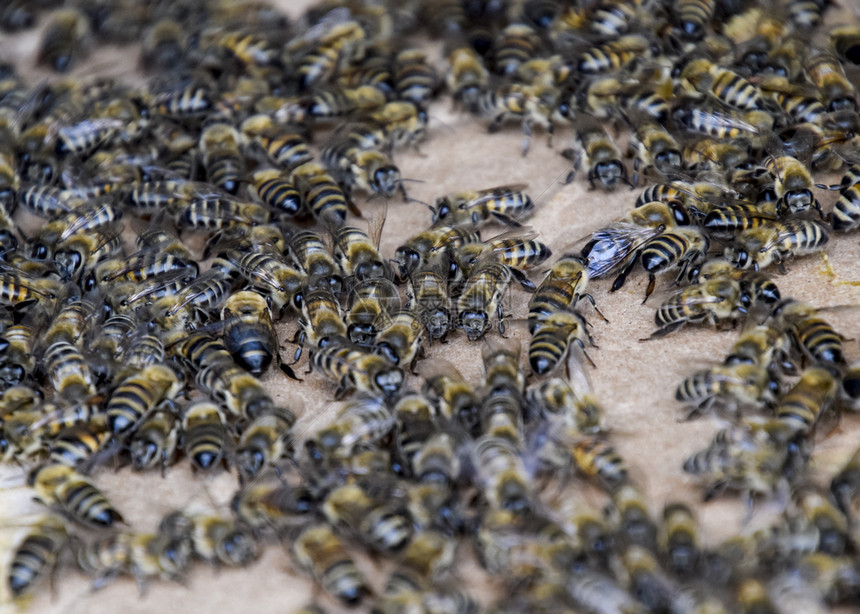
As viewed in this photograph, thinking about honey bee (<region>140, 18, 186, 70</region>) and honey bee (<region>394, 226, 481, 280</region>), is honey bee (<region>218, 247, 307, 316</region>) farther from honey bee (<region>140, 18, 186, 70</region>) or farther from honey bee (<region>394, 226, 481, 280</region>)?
honey bee (<region>140, 18, 186, 70</region>)

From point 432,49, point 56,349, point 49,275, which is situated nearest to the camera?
point 56,349

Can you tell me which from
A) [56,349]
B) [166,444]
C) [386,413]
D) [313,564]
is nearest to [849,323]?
[386,413]

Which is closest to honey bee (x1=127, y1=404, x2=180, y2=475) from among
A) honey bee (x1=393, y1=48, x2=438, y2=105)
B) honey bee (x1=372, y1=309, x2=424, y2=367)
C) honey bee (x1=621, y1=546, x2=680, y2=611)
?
honey bee (x1=372, y1=309, x2=424, y2=367)

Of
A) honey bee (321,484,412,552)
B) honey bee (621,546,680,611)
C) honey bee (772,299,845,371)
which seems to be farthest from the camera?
honey bee (772,299,845,371)

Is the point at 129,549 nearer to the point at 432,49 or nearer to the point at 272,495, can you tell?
the point at 272,495

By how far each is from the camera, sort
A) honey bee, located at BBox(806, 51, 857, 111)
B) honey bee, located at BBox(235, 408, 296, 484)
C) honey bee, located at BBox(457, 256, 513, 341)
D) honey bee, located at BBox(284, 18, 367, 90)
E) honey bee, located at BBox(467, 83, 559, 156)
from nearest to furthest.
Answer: honey bee, located at BBox(235, 408, 296, 484)
honey bee, located at BBox(457, 256, 513, 341)
honey bee, located at BBox(806, 51, 857, 111)
honey bee, located at BBox(467, 83, 559, 156)
honey bee, located at BBox(284, 18, 367, 90)
